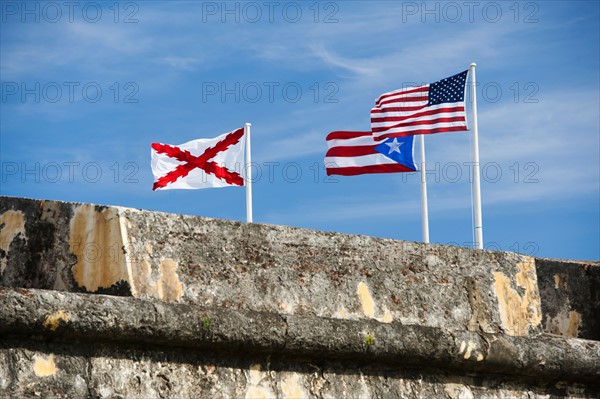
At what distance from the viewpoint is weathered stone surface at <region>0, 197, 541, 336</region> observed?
4520 millimetres

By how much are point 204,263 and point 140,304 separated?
1.53 ft

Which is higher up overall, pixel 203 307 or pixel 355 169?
pixel 355 169

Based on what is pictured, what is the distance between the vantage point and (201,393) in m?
4.43

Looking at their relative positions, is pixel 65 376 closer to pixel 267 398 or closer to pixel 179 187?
pixel 267 398

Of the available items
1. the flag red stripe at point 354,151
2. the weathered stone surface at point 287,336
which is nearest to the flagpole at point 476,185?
the flag red stripe at point 354,151

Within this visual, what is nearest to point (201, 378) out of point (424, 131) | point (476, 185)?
point (424, 131)

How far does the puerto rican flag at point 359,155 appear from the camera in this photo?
40.3 ft

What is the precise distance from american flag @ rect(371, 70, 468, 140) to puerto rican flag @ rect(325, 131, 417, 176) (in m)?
0.21

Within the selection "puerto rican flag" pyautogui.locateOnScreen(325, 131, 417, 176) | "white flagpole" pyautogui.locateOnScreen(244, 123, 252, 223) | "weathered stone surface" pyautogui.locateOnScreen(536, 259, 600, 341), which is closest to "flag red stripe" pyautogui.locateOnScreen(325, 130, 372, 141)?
"puerto rican flag" pyautogui.locateOnScreen(325, 131, 417, 176)

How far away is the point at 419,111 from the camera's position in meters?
12.3

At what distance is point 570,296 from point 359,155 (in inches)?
267

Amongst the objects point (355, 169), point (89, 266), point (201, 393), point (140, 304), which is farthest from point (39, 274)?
point (355, 169)

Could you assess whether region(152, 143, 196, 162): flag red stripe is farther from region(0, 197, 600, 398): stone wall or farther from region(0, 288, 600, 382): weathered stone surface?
region(0, 288, 600, 382): weathered stone surface

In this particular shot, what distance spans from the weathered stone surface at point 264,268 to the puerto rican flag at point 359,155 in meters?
6.73
